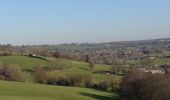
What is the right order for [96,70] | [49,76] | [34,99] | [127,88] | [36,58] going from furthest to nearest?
[36,58]
[96,70]
[49,76]
[127,88]
[34,99]

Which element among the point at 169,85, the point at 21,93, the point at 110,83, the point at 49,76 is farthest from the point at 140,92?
the point at 49,76

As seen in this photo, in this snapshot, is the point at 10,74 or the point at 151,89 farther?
the point at 10,74

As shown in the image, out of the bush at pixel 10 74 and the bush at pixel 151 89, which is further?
the bush at pixel 10 74

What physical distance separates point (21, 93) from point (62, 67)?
60.0 meters

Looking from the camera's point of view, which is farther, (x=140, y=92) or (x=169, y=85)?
(x=140, y=92)

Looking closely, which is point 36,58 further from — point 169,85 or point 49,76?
point 169,85

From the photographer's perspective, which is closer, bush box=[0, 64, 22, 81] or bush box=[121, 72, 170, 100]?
bush box=[121, 72, 170, 100]

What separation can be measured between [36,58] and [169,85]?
72523mm

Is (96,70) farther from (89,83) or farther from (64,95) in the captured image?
(64,95)

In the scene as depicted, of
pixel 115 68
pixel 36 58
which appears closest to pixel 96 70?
pixel 115 68

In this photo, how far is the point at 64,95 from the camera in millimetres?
54031

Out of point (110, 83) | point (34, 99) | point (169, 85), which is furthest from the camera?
point (110, 83)

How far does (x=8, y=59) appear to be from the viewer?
113m

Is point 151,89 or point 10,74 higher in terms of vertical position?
point 151,89
